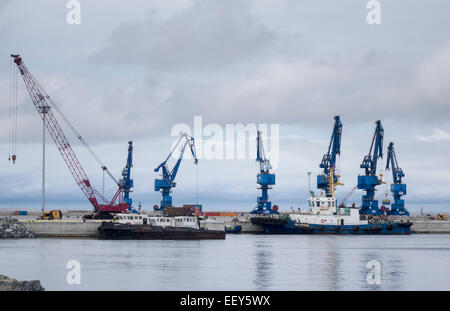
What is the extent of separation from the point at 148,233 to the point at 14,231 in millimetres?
20229

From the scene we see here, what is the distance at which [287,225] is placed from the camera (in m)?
128

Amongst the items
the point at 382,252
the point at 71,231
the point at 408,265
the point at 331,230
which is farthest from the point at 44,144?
the point at 408,265

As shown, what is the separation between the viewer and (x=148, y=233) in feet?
346

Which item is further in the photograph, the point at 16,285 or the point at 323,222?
the point at 323,222

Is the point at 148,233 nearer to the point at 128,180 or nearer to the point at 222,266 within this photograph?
the point at 222,266

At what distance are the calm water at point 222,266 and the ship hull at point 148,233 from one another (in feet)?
26.6

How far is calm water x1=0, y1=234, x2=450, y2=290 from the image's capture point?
5231 centimetres

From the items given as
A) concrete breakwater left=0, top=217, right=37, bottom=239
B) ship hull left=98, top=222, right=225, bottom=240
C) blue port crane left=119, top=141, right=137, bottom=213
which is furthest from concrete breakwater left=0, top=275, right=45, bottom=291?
blue port crane left=119, top=141, right=137, bottom=213

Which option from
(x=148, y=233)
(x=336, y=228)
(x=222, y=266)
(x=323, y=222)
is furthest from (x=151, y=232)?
(x=222, y=266)

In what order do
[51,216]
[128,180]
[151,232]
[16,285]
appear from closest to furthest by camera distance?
[16,285] → [151,232] → [51,216] → [128,180]
